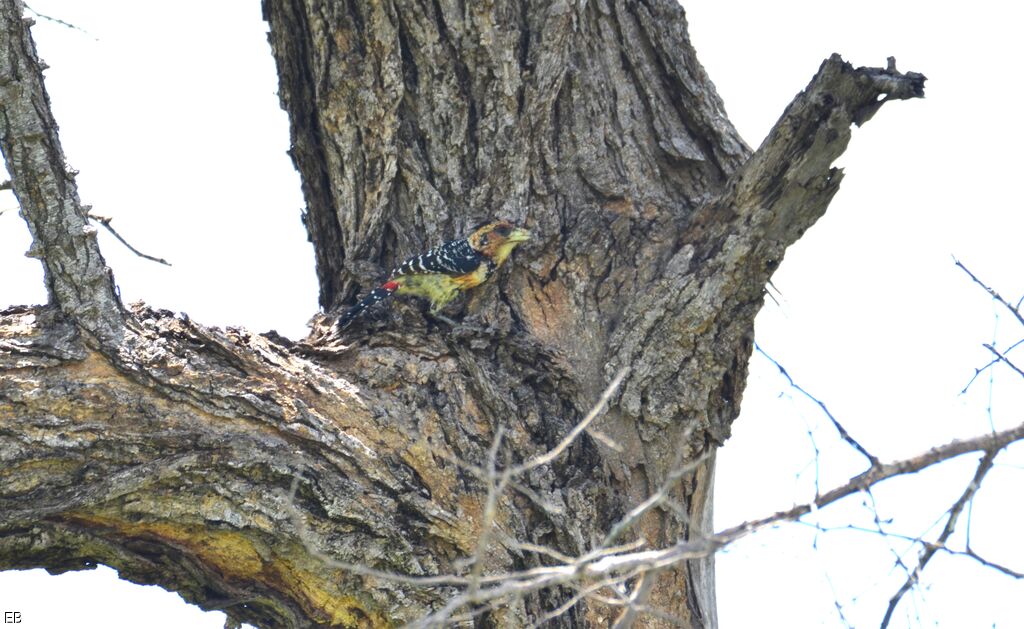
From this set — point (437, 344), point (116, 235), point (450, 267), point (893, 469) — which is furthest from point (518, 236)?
point (893, 469)

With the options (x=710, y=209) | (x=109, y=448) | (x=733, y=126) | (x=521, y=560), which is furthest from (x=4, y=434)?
(x=733, y=126)

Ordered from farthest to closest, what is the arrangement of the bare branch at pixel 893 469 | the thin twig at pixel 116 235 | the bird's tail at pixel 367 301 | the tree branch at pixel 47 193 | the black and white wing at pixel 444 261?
1. the black and white wing at pixel 444 261
2. the bird's tail at pixel 367 301
3. the thin twig at pixel 116 235
4. the tree branch at pixel 47 193
5. the bare branch at pixel 893 469

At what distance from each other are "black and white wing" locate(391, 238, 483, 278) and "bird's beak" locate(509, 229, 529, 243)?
0.13 metres

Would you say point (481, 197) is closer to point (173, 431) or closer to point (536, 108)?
point (536, 108)

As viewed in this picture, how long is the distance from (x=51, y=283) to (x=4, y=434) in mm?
495

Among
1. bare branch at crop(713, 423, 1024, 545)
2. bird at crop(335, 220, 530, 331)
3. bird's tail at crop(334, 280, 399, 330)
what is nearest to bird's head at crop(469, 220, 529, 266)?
bird at crop(335, 220, 530, 331)

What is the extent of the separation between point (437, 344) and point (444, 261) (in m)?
0.47

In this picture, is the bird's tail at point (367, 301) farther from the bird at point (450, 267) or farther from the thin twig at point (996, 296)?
the thin twig at point (996, 296)

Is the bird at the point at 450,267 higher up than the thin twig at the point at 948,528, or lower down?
higher up

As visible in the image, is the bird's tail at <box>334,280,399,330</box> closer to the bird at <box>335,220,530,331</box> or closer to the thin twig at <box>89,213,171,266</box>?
the bird at <box>335,220,530,331</box>

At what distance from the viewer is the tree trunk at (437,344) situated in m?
3.57

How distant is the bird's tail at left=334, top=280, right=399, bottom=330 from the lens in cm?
426

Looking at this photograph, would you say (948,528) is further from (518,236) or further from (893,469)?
(518,236)

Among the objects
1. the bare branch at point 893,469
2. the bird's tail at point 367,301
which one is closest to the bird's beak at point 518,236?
the bird's tail at point 367,301
